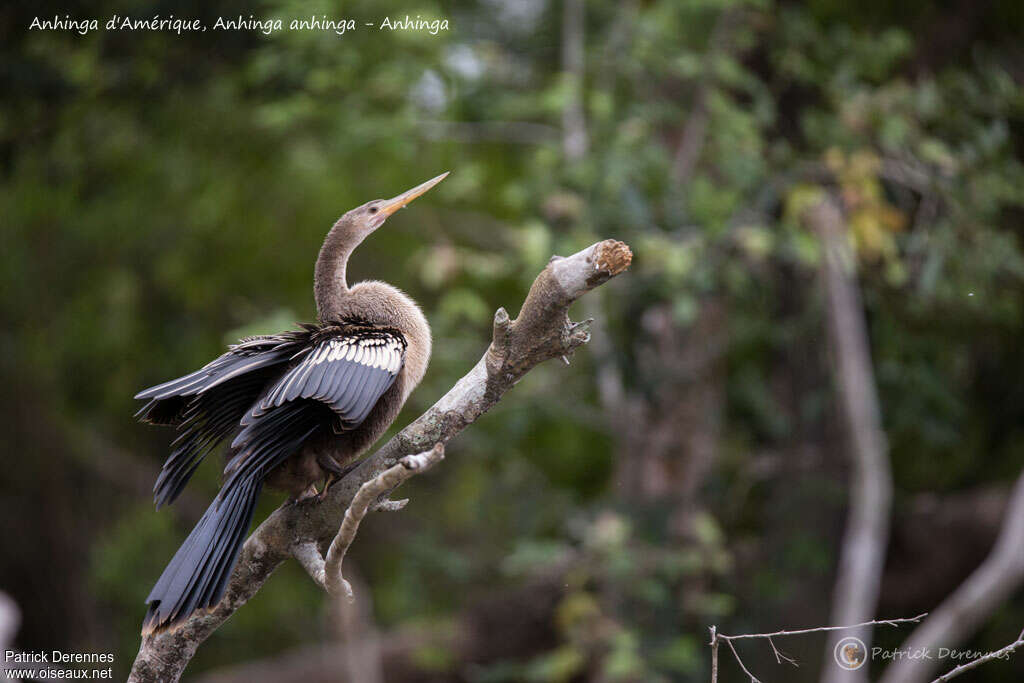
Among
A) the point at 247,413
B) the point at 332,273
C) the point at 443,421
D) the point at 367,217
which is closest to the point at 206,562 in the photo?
the point at 247,413

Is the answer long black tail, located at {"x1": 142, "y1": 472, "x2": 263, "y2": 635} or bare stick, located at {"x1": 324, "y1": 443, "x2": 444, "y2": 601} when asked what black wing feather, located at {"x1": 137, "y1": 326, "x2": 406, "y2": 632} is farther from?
bare stick, located at {"x1": 324, "y1": 443, "x2": 444, "y2": 601}

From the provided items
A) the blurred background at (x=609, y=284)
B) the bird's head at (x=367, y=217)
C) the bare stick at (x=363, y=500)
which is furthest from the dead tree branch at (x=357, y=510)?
the blurred background at (x=609, y=284)

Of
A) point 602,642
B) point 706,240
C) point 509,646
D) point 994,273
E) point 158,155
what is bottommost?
point 509,646

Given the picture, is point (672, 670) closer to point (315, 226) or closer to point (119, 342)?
point (315, 226)

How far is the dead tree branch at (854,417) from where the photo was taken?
3.95 m

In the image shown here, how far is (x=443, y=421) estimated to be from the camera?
5.91 ft

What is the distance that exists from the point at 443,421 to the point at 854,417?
2.77 m

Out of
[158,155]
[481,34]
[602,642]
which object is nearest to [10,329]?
[158,155]

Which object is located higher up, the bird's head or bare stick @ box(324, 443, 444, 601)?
the bird's head

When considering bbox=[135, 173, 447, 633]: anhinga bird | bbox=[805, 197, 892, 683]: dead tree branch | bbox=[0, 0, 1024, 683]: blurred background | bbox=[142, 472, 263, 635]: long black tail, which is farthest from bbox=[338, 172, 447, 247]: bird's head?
bbox=[805, 197, 892, 683]: dead tree branch

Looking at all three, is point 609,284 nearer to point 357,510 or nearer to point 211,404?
point 211,404

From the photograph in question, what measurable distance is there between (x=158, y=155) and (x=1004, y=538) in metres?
4.74

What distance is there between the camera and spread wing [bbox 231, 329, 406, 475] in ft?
5.94

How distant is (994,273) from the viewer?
12.1 ft
